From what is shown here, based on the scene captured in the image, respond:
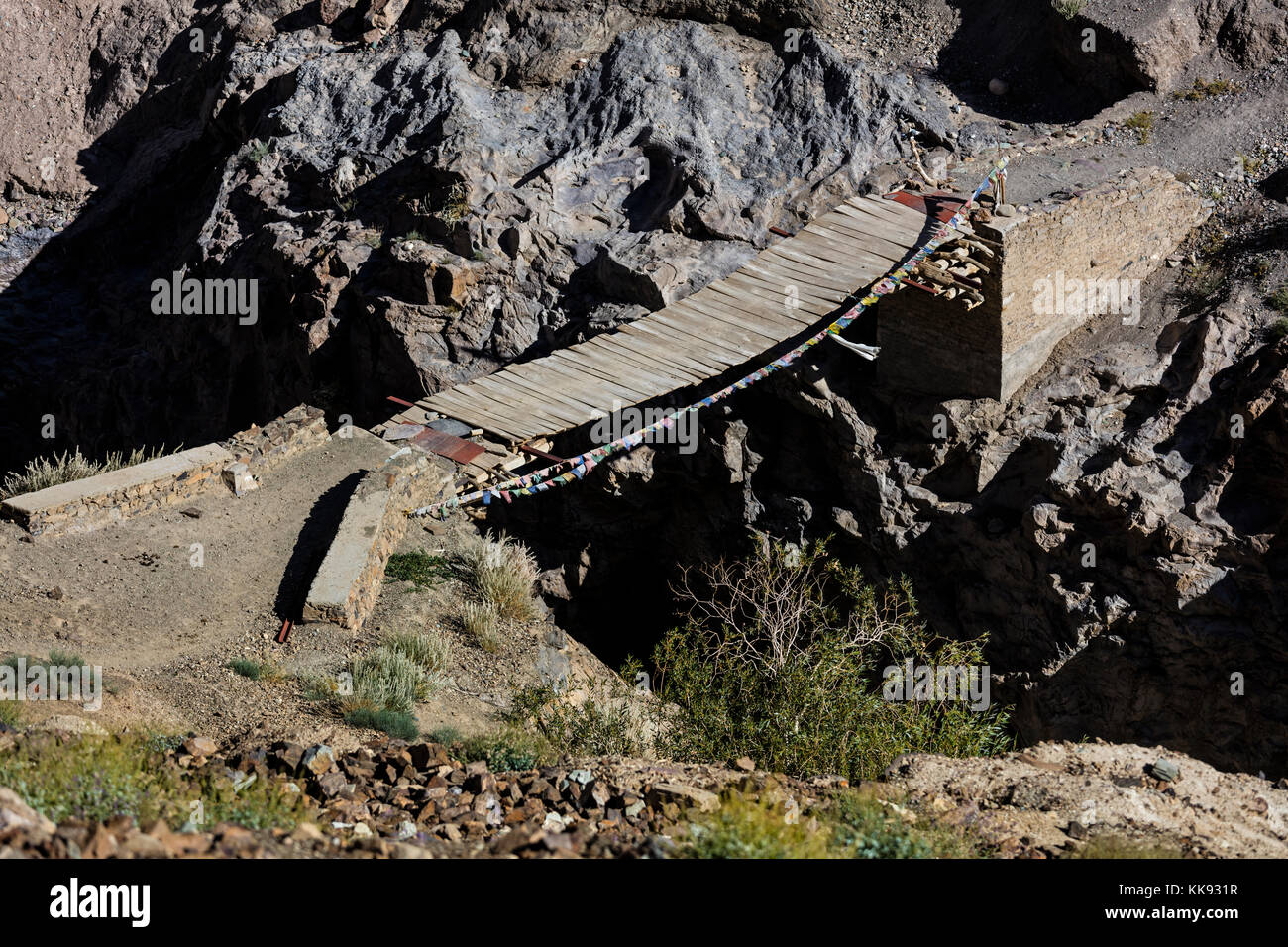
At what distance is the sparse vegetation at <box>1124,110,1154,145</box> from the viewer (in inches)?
649

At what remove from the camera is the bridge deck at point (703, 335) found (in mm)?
13508

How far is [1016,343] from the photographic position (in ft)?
46.9

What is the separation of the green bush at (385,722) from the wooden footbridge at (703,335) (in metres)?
3.59

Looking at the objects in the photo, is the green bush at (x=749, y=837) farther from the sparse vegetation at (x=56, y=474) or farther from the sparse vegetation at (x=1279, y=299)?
the sparse vegetation at (x=1279, y=299)

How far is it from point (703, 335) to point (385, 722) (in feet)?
19.4

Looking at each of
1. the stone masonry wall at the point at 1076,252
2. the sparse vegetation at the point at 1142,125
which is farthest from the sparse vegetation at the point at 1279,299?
the sparse vegetation at the point at 1142,125

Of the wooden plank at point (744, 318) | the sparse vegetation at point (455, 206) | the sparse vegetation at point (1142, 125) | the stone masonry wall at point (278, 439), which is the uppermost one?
the sparse vegetation at point (1142, 125)

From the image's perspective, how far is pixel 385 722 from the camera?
10.2 meters

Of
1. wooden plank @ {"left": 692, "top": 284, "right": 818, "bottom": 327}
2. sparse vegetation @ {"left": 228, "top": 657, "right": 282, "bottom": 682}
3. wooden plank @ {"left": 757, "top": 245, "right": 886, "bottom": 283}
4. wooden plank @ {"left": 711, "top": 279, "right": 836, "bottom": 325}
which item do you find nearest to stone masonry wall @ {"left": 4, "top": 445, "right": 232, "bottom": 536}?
sparse vegetation @ {"left": 228, "top": 657, "right": 282, "bottom": 682}

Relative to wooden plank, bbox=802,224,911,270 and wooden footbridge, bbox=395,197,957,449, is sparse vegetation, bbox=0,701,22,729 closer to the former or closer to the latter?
wooden footbridge, bbox=395,197,957,449

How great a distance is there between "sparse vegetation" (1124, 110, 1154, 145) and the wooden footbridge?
143 inches

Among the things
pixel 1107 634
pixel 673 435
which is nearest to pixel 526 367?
pixel 673 435
